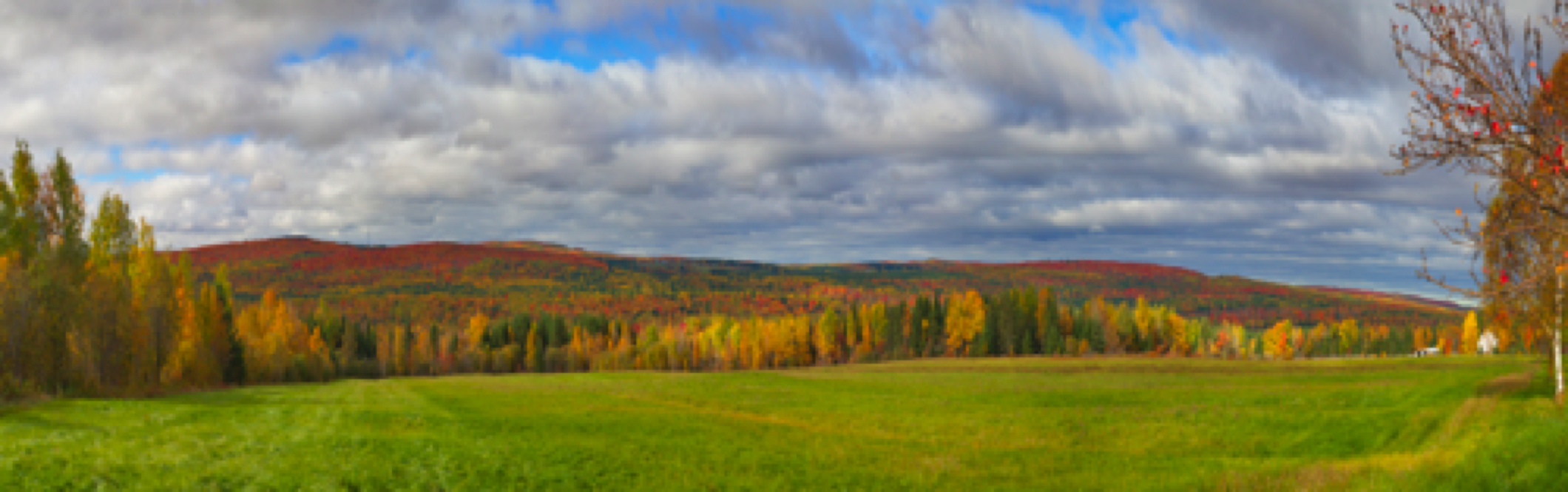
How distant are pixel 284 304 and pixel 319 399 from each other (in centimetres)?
11016

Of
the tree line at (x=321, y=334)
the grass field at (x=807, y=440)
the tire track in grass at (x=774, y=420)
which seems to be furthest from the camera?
the tree line at (x=321, y=334)

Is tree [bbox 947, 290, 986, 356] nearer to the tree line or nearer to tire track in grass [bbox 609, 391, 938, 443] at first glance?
the tree line

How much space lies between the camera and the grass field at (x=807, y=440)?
20.2 m

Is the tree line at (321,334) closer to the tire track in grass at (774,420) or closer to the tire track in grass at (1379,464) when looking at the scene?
the tire track in grass at (1379,464)

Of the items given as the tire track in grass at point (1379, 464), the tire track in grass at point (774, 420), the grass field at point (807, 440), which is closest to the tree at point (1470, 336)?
the grass field at point (807, 440)

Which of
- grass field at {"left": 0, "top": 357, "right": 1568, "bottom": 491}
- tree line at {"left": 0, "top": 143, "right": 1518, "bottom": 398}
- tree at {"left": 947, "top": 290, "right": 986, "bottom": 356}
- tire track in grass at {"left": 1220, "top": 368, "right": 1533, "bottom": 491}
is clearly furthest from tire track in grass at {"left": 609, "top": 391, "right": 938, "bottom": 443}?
tree at {"left": 947, "top": 290, "right": 986, "bottom": 356}

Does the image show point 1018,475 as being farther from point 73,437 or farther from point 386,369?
point 386,369

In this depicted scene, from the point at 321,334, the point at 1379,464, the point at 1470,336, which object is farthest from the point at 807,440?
the point at 1470,336

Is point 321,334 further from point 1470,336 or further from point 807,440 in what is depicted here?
point 1470,336

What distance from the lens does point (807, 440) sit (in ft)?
107

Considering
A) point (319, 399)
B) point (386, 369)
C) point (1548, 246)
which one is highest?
point (1548, 246)

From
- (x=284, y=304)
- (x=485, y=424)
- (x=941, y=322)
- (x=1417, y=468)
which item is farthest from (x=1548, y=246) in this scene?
(x=284, y=304)

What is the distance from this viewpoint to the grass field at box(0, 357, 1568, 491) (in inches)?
795

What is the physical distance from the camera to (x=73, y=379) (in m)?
50.7
